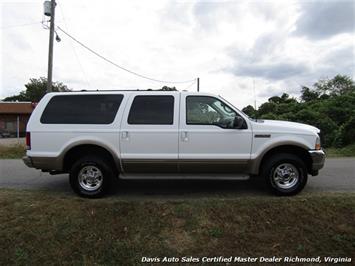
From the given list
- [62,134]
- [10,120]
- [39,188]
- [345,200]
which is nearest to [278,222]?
[345,200]

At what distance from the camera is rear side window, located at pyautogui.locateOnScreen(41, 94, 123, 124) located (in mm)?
5707

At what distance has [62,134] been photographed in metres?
5.64

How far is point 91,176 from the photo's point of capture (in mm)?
5723

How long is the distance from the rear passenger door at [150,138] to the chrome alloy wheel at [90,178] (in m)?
0.52

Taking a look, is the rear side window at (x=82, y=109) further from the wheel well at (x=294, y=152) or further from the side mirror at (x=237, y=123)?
the wheel well at (x=294, y=152)

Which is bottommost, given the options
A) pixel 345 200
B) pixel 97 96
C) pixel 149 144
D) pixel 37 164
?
pixel 345 200

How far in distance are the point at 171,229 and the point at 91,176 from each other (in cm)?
204

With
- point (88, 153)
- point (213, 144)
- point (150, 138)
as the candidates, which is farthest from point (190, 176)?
point (88, 153)

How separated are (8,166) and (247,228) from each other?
26.0 feet

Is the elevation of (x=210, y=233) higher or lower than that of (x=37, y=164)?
lower

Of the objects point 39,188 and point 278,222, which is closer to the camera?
point 278,222

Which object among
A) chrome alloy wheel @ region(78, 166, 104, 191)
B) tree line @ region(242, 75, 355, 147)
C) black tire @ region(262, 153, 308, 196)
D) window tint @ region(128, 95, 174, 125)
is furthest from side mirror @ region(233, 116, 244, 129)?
tree line @ region(242, 75, 355, 147)

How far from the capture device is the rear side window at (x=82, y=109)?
225 inches

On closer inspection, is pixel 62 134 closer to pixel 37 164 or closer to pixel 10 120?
pixel 37 164
